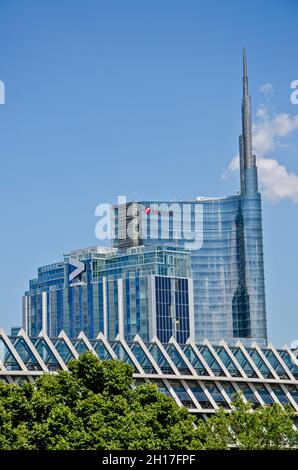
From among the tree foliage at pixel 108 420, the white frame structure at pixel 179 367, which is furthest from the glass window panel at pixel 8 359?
the tree foliage at pixel 108 420

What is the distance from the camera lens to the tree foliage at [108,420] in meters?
71.0

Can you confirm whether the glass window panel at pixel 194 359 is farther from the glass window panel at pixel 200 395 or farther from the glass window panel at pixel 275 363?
the glass window panel at pixel 275 363

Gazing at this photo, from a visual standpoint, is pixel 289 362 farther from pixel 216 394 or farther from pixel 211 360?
pixel 216 394

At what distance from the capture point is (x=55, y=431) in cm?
7112

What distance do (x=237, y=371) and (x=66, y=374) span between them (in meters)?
46.3

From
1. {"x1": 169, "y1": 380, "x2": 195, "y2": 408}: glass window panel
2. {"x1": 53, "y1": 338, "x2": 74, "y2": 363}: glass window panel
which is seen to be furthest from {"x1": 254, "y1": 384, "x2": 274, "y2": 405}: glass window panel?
{"x1": 53, "y1": 338, "x2": 74, "y2": 363}: glass window panel

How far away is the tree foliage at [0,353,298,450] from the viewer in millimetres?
71000

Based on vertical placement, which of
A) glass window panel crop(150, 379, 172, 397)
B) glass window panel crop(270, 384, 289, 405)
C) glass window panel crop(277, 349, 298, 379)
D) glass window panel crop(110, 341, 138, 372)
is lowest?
glass window panel crop(270, 384, 289, 405)

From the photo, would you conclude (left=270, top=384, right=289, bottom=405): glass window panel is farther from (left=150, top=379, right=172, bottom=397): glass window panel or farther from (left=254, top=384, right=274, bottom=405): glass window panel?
(left=150, top=379, right=172, bottom=397): glass window panel

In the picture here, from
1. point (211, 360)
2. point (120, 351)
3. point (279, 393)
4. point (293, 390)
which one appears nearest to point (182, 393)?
point (211, 360)

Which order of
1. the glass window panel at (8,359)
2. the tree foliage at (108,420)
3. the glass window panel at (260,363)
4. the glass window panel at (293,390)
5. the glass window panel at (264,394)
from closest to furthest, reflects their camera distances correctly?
the tree foliage at (108,420) < the glass window panel at (8,359) < the glass window panel at (264,394) < the glass window panel at (260,363) < the glass window panel at (293,390)
